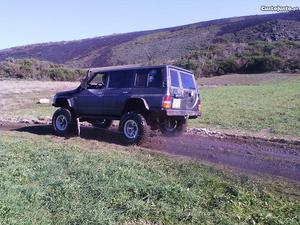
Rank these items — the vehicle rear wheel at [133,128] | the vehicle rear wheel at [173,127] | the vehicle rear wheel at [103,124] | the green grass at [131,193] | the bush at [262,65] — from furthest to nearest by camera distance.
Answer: the bush at [262,65]
the vehicle rear wheel at [103,124]
the vehicle rear wheel at [173,127]
the vehicle rear wheel at [133,128]
the green grass at [131,193]

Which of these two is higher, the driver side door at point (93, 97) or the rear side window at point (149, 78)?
the rear side window at point (149, 78)

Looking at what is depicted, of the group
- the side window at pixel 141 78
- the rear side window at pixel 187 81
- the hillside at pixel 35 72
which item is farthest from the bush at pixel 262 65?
the side window at pixel 141 78

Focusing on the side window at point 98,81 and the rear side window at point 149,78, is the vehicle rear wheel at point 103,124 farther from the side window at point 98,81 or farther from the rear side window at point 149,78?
the rear side window at point 149,78

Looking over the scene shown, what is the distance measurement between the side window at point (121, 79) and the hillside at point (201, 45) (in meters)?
36.0

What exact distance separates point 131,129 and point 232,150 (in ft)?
8.64

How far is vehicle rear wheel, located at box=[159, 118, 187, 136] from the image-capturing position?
1266cm

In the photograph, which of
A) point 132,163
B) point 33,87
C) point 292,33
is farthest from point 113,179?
point 292,33

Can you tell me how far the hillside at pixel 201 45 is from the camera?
174 feet

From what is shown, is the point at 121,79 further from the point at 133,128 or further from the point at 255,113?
the point at 255,113

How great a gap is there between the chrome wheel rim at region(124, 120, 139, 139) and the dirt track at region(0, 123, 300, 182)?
0.33 metres

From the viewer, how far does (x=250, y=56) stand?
49.2 meters

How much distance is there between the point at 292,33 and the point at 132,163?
2253 inches

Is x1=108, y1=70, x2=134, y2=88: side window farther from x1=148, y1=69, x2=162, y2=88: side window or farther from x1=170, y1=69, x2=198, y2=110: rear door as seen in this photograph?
Answer: x1=170, y1=69, x2=198, y2=110: rear door

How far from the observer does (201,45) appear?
6381 cm
